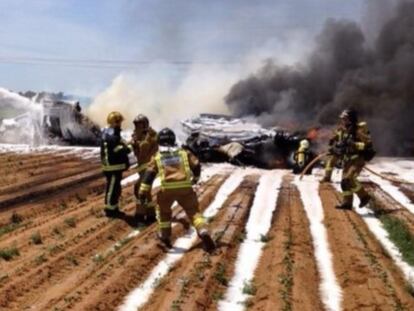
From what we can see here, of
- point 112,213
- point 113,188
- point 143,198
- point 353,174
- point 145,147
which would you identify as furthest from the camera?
point 353,174

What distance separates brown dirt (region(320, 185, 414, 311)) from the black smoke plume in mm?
16037

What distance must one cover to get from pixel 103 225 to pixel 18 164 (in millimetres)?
8903

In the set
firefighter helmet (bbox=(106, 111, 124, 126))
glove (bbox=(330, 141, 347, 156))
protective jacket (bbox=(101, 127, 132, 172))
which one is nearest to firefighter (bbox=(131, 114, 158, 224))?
protective jacket (bbox=(101, 127, 132, 172))

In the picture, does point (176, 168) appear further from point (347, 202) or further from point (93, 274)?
point (347, 202)

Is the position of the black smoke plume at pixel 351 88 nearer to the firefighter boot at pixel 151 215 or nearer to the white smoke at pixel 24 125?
the white smoke at pixel 24 125

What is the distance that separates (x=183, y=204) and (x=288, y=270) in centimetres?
162

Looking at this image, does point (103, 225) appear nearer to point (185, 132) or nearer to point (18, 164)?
point (18, 164)

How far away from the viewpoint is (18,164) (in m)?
17.6

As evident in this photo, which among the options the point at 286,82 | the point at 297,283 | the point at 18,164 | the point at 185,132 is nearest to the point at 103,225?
the point at 297,283

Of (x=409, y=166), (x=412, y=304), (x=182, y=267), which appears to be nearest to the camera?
(x=412, y=304)

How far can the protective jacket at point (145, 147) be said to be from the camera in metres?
9.62

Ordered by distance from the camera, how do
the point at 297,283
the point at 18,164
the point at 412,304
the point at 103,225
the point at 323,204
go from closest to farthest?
the point at 412,304
the point at 297,283
the point at 103,225
the point at 323,204
the point at 18,164

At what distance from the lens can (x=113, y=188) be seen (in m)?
9.88

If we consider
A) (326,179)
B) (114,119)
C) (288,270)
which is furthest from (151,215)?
(326,179)
